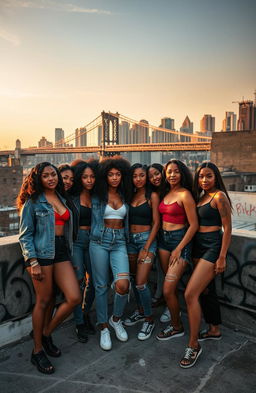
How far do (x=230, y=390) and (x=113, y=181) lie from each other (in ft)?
6.31

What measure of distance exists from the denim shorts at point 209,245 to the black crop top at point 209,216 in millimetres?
83

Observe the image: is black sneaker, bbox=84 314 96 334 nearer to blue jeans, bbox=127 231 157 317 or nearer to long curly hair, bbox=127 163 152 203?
blue jeans, bbox=127 231 157 317

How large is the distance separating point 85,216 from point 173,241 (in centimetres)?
85

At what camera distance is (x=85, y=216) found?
10.7 ft

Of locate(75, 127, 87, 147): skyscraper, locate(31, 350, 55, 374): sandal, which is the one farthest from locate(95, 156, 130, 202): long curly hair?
locate(75, 127, 87, 147): skyscraper

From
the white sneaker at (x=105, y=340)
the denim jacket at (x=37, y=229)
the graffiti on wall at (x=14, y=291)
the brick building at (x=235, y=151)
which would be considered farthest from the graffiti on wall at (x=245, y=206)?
the brick building at (x=235, y=151)

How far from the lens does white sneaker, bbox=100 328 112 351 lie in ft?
9.80

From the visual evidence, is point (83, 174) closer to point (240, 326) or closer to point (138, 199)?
point (138, 199)

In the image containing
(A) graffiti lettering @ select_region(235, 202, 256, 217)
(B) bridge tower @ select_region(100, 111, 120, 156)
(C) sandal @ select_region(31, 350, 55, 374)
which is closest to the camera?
(C) sandal @ select_region(31, 350, 55, 374)

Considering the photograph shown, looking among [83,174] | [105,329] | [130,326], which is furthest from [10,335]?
[83,174]

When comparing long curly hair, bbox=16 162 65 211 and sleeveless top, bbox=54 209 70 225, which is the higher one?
long curly hair, bbox=16 162 65 211

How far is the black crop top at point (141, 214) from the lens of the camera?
332 centimetres

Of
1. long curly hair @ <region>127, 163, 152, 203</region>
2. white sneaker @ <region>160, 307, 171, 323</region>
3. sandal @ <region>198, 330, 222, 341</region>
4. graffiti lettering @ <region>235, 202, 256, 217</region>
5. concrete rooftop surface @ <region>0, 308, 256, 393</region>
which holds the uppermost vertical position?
long curly hair @ <region>127, 163, 152, 203</region>

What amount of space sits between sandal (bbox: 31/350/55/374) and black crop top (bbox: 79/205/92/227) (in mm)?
1133
